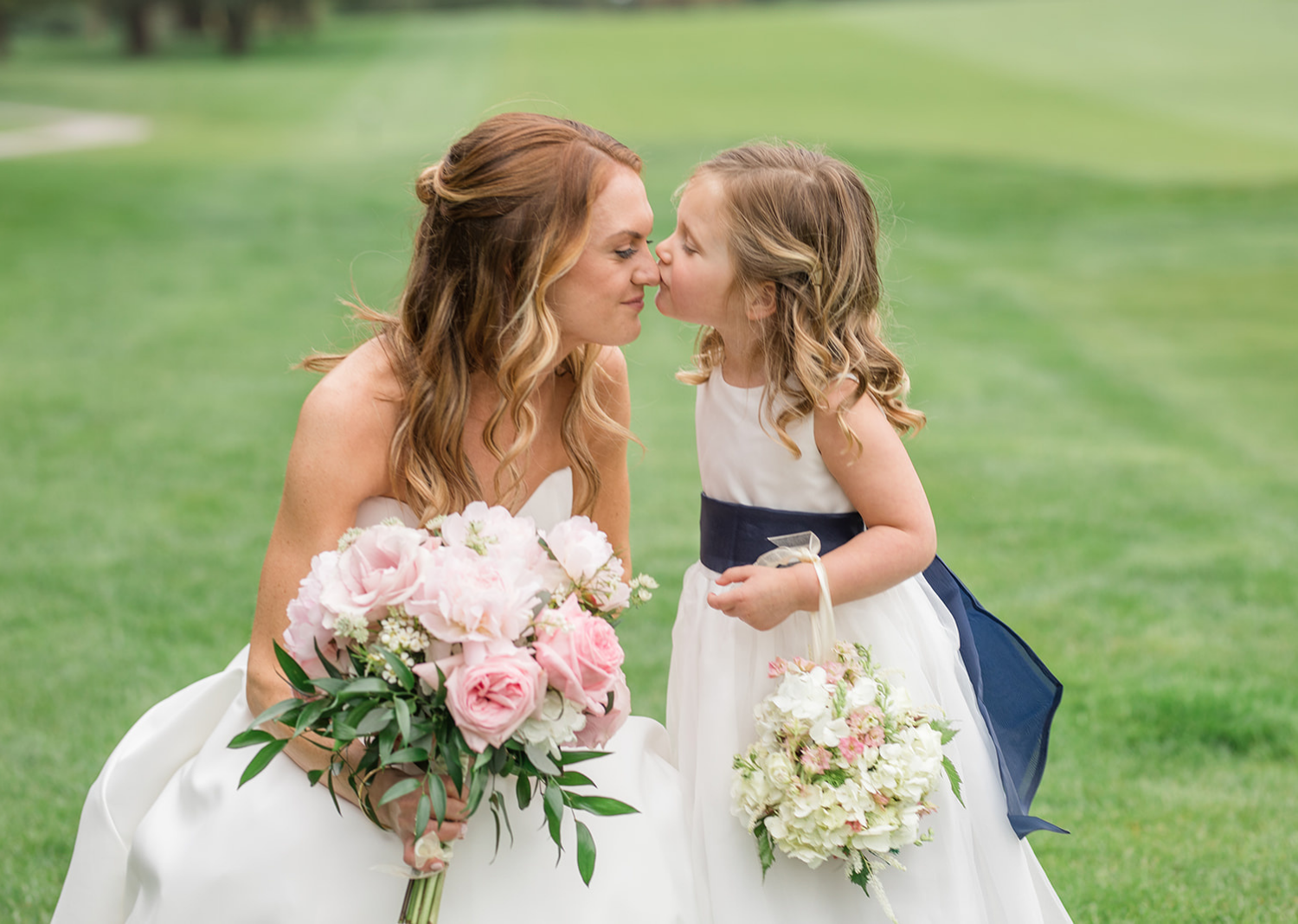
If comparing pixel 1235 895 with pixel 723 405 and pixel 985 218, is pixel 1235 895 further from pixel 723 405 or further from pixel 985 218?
pixel 985 218

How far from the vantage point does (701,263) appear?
9.45ft

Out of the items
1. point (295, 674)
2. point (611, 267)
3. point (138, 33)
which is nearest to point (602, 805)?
point (295, 674)

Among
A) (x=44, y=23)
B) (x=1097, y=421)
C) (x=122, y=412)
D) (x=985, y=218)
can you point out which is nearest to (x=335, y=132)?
(x=985, y=218)

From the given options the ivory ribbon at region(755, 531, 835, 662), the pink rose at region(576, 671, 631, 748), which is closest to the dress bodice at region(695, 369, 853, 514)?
the ivory ribbon at region(755, 531, 835, 662)

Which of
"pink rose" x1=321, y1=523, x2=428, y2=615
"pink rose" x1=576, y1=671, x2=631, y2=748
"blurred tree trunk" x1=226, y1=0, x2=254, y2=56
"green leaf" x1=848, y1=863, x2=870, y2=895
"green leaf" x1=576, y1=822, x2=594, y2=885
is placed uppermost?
"pink rose" x1=321, y1=523, x2=428, y2=615

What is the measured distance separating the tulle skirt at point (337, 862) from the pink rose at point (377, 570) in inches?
24.4

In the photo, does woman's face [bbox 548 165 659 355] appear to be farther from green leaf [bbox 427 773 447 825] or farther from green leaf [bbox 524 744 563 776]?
green leaf [bbox 427 773 447 825]

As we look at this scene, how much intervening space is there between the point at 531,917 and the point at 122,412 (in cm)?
783

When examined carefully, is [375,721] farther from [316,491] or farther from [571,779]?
[316,491]

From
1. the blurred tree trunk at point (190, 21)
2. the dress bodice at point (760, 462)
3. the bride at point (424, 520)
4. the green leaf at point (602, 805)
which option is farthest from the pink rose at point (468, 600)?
the blurred tree trunk at point (190, 21)

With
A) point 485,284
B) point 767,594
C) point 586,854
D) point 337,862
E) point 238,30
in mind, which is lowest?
point 238,30

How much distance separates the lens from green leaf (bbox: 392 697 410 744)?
85.9 inches

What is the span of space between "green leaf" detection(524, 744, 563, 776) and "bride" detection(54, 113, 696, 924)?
0.37m

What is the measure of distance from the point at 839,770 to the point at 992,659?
2.42 ft
